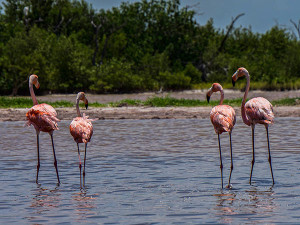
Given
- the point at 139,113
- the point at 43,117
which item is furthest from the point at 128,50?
the point at 43,117

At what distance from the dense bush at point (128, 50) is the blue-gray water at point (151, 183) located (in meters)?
27.8

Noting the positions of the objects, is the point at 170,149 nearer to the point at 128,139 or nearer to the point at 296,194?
the point at 128,139

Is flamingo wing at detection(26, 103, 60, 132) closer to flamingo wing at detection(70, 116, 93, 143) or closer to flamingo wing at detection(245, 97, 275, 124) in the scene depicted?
flamingo wing at detection(70, 116, 93, 143)

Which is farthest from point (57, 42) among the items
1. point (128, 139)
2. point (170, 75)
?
point (128, 139)

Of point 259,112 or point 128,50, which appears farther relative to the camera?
point 128,50

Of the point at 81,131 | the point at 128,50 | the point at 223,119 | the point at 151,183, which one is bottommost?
the point at 151,183

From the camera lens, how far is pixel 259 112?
9.73 meters

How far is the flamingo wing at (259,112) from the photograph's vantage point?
9.72 metres

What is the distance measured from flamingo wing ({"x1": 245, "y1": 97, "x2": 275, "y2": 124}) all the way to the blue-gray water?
938mm

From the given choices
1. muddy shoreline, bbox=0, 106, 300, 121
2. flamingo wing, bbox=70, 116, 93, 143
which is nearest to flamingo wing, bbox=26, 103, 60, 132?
flamingo wing, bbox=70, 116, 93, 143

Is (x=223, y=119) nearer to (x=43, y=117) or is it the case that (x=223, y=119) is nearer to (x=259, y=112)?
(x=259, y=112)

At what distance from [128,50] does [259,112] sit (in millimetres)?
45485

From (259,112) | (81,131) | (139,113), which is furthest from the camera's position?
(139,113)

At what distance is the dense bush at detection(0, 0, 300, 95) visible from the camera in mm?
46312
